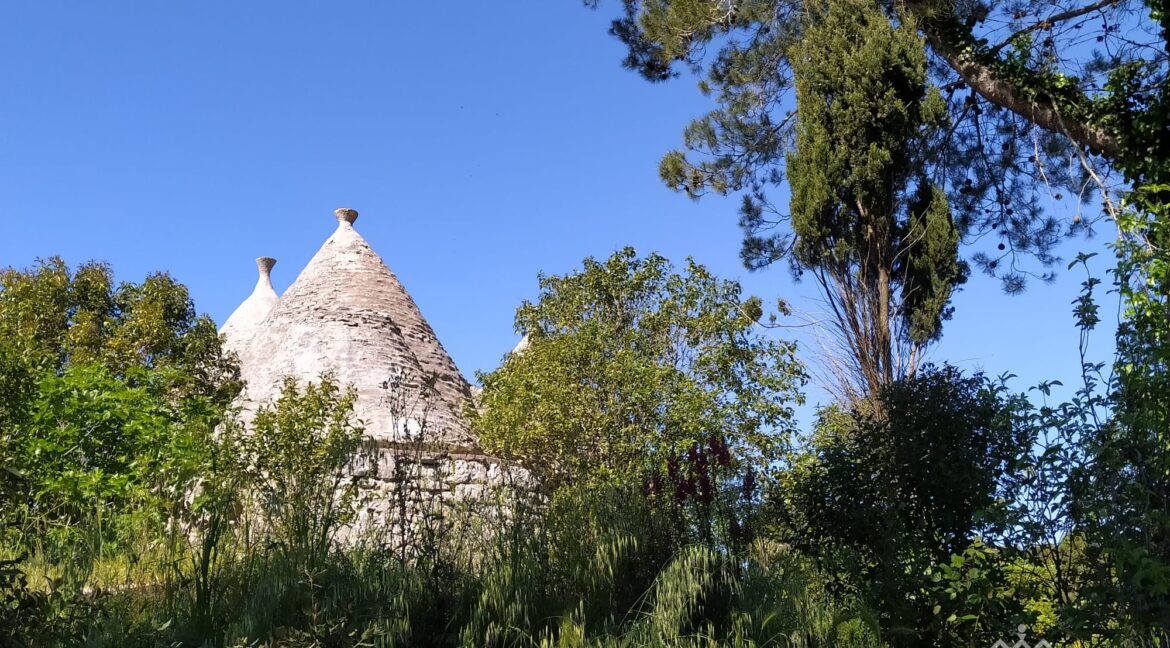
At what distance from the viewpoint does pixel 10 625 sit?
3.76m

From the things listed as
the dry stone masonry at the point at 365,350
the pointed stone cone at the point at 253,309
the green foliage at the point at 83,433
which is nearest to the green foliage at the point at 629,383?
the dry stone masonry at the point at 365,350

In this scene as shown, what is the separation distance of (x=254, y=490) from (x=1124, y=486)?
18.2 feet

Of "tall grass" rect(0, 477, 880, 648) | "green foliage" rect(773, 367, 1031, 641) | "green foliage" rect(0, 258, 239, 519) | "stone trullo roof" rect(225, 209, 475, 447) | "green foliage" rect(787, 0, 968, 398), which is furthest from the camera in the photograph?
"stone trullo roof" rect(225, 209, 475, 447)

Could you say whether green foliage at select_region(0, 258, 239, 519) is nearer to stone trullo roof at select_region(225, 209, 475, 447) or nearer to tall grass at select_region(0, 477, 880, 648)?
tall grass at select_region(0, 477, 880, 648)

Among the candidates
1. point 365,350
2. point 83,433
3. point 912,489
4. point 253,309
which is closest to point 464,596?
point 912,489

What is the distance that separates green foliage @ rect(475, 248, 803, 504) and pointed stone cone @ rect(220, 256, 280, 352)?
9.28 meters

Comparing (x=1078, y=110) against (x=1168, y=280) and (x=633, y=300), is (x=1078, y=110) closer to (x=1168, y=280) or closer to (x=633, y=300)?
(x=1168, y=280)

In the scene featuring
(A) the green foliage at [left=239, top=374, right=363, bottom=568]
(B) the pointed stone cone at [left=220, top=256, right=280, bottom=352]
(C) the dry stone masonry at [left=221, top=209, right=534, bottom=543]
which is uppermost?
(B) the pointed stone cone at [left=220, top=256, right=280, bottom=352]

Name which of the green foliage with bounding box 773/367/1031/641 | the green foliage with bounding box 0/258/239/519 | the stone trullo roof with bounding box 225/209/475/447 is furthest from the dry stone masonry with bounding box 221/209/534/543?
the green foliage with bounding box 773/367/1031/641

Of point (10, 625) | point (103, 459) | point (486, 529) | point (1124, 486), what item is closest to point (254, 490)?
point (486, 529)

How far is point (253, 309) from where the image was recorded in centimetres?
2183

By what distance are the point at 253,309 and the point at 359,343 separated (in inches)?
332

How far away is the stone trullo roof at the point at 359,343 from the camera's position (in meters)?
13.8

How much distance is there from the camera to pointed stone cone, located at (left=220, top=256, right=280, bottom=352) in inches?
831
